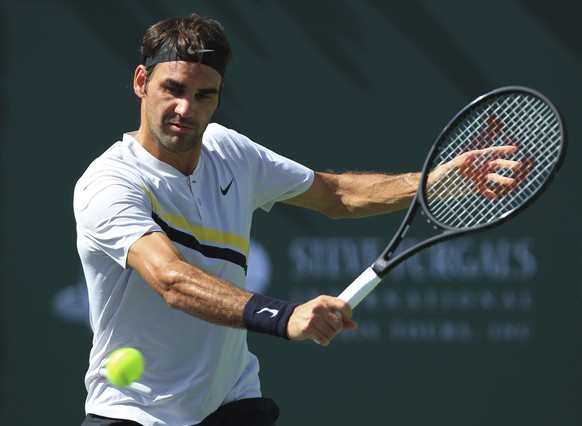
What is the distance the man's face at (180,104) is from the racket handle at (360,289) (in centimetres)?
74

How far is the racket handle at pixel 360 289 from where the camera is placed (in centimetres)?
283

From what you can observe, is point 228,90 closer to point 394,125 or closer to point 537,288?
point 394,125

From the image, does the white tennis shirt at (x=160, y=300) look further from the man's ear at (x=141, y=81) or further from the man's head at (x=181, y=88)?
the man's ear at (x=141, y=81)

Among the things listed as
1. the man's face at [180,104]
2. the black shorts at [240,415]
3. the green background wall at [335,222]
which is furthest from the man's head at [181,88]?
the green background wall at [335,222]

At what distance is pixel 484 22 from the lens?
17.8 feet

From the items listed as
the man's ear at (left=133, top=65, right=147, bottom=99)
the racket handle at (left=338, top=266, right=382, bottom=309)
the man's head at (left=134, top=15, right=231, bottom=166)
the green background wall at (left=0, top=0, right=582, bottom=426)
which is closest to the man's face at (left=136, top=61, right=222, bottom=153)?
the man's head at (left=134, top=15, right=231, bottom=166)

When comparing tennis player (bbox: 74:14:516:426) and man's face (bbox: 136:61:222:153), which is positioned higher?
man's face (bbox: 136:61:222:153)

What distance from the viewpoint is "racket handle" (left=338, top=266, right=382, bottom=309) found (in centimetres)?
283

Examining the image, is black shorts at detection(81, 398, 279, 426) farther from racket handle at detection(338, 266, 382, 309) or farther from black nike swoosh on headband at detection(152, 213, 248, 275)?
racket handle at detection(338, 266, 382, 309)

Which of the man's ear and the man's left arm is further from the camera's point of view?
the man's left arm

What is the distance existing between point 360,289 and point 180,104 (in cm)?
83

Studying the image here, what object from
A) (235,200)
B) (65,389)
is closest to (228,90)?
(65,389)

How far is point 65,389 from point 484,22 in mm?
2639

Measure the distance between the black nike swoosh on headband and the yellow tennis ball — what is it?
34 centimetres
